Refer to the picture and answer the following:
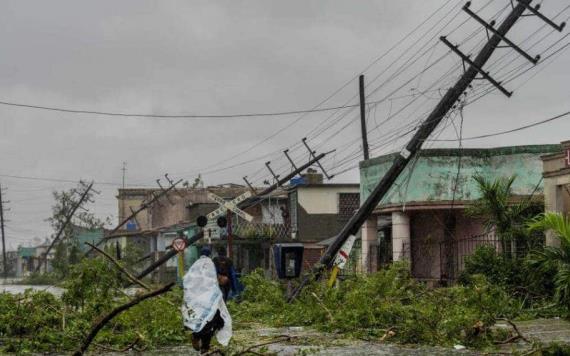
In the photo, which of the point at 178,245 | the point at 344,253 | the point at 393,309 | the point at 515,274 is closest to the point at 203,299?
the point at 393,309

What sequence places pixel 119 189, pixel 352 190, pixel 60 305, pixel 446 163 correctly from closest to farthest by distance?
pixel 60 305
pixel 446 163
pixel 352 190
pixel 119 189

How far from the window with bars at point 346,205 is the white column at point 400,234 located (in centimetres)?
1555

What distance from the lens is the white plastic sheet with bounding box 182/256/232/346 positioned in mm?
13148

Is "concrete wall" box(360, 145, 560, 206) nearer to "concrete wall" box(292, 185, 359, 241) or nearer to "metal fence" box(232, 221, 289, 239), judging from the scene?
"concrete wall" box(292, 185, 359, 241)

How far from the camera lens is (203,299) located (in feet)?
43.4

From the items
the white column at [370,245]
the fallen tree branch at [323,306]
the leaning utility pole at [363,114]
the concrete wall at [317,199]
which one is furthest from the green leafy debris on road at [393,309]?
the concrete wall at [317,199]

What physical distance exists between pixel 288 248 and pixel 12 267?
115414mm

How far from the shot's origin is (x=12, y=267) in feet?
440

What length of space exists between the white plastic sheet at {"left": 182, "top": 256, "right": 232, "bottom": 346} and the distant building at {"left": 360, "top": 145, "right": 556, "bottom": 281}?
16.6m

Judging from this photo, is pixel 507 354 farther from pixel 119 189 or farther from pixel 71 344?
pixel 119 189

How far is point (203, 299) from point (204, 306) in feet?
0.39

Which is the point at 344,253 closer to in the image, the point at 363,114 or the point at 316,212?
the point at 363,114

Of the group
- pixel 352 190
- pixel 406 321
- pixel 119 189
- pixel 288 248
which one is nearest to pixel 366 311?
pixel 406 321

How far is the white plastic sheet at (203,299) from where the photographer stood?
1315 centimetres
